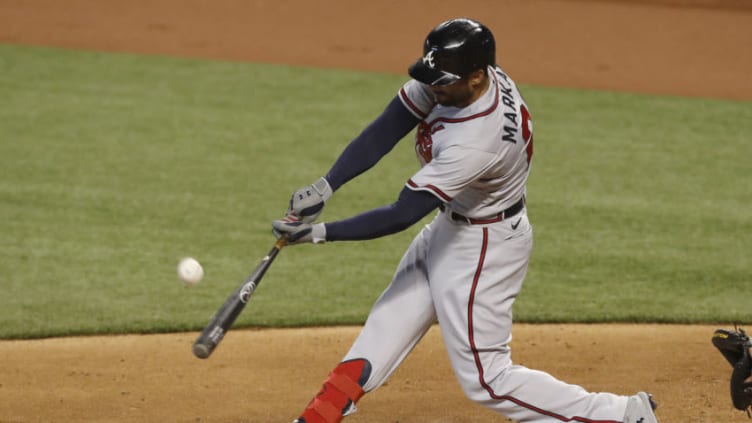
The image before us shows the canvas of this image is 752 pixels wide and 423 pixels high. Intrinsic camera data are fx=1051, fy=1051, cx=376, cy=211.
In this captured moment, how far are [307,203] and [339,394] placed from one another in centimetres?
74

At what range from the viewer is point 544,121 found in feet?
33.8

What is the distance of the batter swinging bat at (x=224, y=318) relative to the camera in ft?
12.0

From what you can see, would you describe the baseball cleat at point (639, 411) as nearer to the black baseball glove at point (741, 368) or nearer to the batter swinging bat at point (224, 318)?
the black baseball glove at point (741, 368)

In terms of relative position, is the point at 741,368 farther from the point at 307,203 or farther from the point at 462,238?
the point at 307,203

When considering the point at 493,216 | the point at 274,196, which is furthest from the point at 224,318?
the point at 274,196

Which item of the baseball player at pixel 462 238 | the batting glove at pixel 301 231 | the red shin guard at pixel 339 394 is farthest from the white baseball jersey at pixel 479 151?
the red shin guard at pixel 339 394

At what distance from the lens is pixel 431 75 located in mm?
3758

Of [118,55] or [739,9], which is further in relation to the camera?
[739,9]

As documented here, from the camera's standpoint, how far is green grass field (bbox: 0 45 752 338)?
256 inches

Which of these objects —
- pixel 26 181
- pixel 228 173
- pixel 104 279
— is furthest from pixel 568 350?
pixel 26 181

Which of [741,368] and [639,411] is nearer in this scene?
[639,411]

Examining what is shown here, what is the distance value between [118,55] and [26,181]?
4.25 meters

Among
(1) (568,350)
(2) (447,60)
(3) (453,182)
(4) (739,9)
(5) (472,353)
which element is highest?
(2) (447,60)

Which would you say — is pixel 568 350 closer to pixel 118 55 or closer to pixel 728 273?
pixel 728 273
